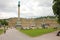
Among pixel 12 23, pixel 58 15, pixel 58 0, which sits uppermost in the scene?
pixel 58 0

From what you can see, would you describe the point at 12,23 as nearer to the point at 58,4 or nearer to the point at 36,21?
the point at 36,21

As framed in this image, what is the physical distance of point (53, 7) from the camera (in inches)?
1775

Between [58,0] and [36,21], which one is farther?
[36,21]

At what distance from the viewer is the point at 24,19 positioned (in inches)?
6663

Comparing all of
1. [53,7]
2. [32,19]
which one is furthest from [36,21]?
[53,7]

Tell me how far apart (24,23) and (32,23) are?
6477 mm

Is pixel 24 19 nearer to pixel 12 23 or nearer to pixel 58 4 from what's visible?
pixel 12 23

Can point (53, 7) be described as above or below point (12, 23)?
above

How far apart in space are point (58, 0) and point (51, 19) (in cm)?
11975

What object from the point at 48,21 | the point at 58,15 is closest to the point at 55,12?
the point at 58,15

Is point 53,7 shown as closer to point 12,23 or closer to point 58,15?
point 58,15

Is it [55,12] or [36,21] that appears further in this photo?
[36,21]

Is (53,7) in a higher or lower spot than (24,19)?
higher

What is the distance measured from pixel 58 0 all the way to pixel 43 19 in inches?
4817
